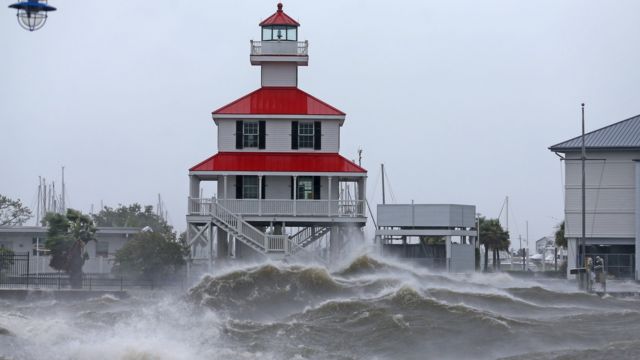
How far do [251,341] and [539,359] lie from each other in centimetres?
825

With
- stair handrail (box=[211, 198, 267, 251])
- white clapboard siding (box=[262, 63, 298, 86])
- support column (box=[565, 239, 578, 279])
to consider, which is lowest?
support column (box=[565, 239, 578, 279])

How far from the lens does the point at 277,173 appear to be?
55312 mm

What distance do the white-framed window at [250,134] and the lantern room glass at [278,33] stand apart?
5.38 m

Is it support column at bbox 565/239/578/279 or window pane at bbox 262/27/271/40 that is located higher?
window pane at bbox 262/27/271/40

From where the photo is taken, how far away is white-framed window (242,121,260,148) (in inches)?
2248

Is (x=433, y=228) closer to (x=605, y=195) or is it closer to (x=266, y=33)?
(x=605, y=195)

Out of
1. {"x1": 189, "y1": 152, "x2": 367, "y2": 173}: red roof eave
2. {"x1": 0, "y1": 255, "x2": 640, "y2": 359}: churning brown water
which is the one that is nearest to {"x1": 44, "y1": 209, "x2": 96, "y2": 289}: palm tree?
{"x1": 189, "y1": 152, "x2": 367, "y2": 173}: red roof eave

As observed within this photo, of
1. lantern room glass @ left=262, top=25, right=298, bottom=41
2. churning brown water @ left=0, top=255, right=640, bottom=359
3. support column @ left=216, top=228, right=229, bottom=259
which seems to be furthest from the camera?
lantern room glass @ left=262, top=25, right=298, bottom=41

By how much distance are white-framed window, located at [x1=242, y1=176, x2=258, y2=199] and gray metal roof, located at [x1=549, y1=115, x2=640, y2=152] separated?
727 inches

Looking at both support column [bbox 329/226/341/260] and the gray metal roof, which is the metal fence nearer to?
support column [bbox 329/226/341/260]

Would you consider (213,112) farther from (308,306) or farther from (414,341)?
(414,341)

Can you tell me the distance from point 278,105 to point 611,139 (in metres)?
20.4

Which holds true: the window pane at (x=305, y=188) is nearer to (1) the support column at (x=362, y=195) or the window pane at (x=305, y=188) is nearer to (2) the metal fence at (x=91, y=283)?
(1) the support column at (x=362, y=195)

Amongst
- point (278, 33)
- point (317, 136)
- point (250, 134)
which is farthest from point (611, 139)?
point (250, 134)
